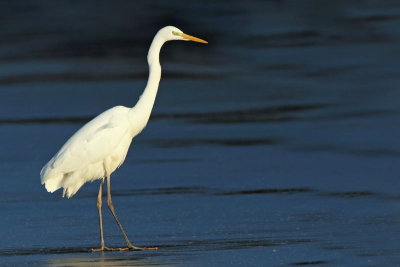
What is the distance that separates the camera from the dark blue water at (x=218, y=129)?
8.52 meters

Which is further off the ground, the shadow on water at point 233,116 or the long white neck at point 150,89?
the long white neck at point 150,89

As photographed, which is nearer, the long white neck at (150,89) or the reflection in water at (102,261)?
the reflection in water at (102,261)

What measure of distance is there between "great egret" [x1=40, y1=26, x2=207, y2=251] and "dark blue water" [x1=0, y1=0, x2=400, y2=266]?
0.38 m

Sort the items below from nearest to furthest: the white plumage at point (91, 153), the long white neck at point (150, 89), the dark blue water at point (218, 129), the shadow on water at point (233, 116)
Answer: the dark blue water at point (218, 129), the white plumage at point (91, 153), the long white neck at point (150, 89), the shadow on water at point (233, 116)

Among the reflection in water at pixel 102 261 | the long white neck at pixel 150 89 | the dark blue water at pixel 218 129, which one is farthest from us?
the long white neck at pixel 150 89

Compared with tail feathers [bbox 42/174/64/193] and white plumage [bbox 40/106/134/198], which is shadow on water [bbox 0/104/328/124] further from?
tail feathers [bbox 42/174/64/193]

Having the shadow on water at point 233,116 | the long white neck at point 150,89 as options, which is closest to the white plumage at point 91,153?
the long white neck at point 150,89

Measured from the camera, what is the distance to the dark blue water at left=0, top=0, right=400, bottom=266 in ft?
28.0

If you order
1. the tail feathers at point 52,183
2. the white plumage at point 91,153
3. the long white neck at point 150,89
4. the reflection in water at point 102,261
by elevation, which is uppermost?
the long white neck at point 150,89

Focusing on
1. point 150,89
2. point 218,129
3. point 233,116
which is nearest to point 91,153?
point 150,89

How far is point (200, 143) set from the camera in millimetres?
12727

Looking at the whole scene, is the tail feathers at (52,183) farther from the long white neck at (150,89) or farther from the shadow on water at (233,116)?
the shadow on water at (233,116)

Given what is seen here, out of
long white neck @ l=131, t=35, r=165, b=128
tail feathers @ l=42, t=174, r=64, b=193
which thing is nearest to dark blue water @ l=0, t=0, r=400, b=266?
tail feathers @ l=42, t=174, r=64, b=193

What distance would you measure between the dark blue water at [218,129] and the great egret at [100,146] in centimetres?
38
